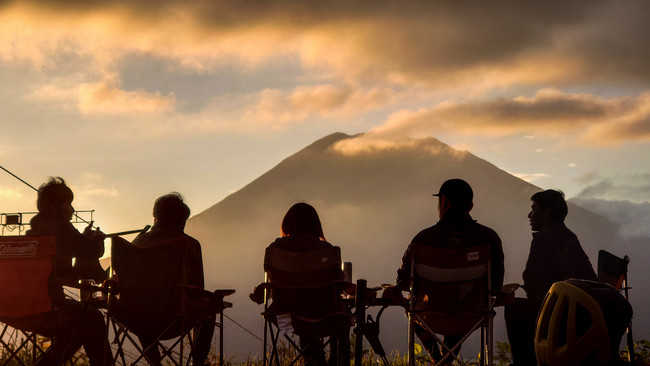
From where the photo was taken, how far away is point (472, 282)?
480 cm

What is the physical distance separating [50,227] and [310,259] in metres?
1.80

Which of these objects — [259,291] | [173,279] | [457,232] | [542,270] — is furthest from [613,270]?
[173,279]

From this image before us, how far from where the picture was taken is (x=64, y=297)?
5246mm

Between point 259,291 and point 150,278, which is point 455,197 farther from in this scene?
point 150,278

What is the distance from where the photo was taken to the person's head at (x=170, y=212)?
528 centimetres

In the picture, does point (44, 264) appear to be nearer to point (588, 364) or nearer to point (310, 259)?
point (310, 259)

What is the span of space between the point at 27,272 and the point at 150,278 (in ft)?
2.70

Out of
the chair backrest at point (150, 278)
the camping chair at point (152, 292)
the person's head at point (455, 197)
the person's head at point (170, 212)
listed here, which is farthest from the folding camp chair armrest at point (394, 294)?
the person's head at point (170, 212)

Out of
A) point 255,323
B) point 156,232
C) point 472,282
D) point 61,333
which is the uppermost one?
point 156,232

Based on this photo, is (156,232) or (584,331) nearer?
(584,331)

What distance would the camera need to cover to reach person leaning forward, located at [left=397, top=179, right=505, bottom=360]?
481 cm

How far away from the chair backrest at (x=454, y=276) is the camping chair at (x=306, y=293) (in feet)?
1.96

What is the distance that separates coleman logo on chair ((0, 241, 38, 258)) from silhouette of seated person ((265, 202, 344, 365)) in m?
1.54

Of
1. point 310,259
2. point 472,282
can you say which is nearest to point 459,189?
point 472,282
